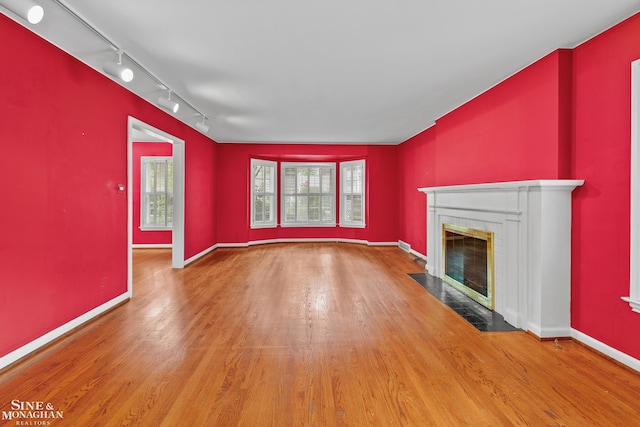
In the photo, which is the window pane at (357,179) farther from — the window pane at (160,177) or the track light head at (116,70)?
the track light head at (116,70)

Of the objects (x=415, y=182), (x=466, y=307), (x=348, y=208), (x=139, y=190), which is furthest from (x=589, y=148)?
(x=139, y=190)

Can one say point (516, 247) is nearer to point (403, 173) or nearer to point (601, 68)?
point (601, 68)

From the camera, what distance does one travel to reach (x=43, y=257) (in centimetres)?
238

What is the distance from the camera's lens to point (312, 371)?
2066 mm

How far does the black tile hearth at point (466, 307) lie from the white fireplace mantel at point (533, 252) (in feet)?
0.36

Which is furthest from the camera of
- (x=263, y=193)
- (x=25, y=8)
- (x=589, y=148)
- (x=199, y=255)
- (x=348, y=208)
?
(x=348, y=208)

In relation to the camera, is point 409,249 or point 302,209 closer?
point 409,249

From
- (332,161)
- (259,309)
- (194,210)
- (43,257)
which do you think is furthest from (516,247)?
(332,161)

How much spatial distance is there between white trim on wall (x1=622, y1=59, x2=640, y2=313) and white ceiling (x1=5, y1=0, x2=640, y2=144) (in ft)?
1.77

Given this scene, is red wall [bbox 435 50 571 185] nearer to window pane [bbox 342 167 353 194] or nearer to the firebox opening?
the firebox opening

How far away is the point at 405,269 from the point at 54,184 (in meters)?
4.66

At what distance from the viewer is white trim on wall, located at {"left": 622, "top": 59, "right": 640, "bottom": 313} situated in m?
2.05

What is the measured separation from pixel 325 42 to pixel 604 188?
253 cm

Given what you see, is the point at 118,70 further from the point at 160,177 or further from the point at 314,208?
the point at 314,208
